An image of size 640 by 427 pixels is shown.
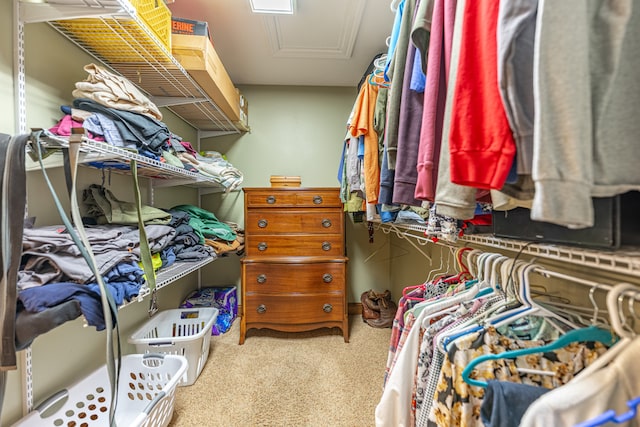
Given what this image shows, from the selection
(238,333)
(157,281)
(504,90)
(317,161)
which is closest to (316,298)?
(238,333)

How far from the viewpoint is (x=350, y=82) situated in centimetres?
219

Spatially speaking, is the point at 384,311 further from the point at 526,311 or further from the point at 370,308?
the point at 526,311

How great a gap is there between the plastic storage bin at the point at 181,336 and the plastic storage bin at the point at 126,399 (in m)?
0.09

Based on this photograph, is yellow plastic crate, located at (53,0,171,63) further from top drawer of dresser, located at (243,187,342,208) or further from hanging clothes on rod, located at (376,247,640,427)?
hanging clothes on rod, located at (376,247,640,427)

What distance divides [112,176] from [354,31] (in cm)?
158

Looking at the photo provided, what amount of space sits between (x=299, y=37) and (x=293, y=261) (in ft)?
4.72

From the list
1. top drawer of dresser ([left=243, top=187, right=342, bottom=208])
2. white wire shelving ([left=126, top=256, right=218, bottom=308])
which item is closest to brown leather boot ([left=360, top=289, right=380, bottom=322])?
top drawer of dresser ([left=243, top=187, right=342, bottom=208])

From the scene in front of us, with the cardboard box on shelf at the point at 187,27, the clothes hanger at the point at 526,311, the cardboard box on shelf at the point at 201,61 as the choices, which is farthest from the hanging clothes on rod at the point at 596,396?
the cardboard box on shelf at the point at 187,27

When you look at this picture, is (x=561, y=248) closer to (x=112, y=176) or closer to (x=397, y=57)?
(x=397, y=57)

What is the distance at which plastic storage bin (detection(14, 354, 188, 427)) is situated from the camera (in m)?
0.88

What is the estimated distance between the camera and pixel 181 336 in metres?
1.50

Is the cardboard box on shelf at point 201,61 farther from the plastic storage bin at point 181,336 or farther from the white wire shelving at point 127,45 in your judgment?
the plastic storage bin at point 181,336

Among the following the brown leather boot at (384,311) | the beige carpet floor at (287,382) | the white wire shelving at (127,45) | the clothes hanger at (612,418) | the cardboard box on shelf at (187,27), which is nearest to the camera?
the clothes hanger at (612,418)

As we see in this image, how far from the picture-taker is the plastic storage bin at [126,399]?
0.88 meters
